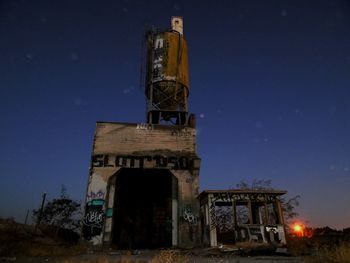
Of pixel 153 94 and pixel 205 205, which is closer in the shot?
pixel 205 205

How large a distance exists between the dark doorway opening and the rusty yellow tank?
6.73m

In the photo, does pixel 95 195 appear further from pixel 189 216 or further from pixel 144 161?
pixel 189 216

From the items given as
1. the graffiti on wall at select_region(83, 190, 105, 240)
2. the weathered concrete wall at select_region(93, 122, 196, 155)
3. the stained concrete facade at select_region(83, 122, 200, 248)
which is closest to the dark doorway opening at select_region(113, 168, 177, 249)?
the stained concrete facade at select_region(83, 122, 200, 248)

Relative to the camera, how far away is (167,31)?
1051 inches

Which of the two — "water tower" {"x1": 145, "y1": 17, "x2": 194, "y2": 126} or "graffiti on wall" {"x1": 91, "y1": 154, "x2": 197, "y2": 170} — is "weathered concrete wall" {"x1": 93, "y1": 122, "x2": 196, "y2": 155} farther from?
"water tower" {"x1": 145, "y1": 17, "x2": 194, "y2": 126}

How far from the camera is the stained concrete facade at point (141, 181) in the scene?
1881 cm

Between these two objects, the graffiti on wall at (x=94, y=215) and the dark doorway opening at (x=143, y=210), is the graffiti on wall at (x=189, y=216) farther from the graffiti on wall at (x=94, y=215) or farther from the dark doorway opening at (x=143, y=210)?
the graffiti on wall at (x=94, y=215)

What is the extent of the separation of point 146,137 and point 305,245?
509 inches

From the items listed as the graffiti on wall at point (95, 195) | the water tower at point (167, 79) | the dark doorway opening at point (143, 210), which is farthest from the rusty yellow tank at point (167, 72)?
the graffiti on wall at point (95, 195)

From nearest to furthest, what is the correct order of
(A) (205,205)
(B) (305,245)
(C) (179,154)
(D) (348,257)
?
(D) (348,257), (B) (305,245), (A) (205,205), (C) (179,154)

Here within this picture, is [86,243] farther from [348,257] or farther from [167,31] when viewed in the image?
[167,31]

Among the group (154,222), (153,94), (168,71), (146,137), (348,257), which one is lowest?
(348,257)

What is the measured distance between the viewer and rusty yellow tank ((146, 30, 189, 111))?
24.4 meters

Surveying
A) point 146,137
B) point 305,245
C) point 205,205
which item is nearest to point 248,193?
point 205,205
